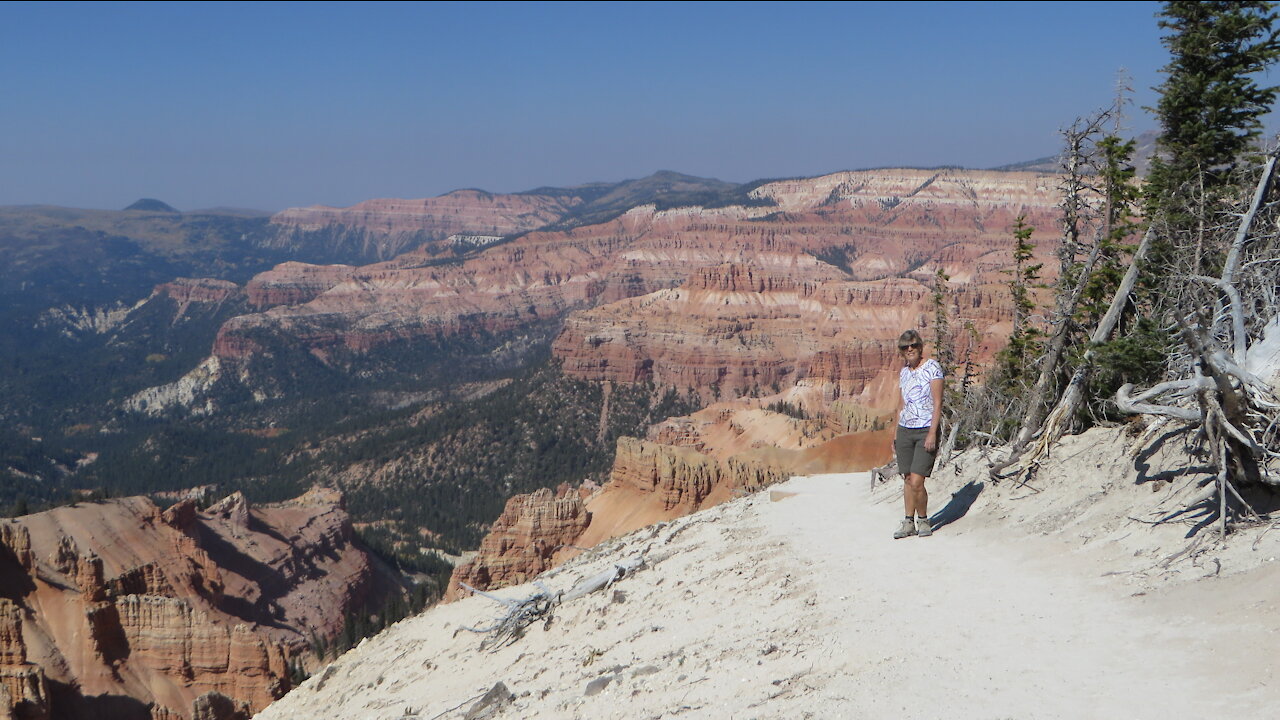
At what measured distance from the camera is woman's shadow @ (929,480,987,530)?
16.0 m

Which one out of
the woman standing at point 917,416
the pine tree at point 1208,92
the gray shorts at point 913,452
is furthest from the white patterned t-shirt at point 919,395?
the pine tree at point 1208,92

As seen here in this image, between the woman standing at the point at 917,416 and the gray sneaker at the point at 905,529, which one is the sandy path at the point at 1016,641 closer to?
the gray sneaker at the point at 905,529

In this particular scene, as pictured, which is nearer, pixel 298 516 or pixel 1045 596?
pixel 1045 596

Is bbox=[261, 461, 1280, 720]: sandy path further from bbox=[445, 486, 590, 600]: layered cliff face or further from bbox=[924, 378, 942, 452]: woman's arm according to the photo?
bbox=[445, 486, 590, 600]: layered cliff face

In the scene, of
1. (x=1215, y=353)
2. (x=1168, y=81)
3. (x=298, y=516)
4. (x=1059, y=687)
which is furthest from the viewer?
(x=298, y=516)

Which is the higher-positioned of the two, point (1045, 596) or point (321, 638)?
point (1045, 596)

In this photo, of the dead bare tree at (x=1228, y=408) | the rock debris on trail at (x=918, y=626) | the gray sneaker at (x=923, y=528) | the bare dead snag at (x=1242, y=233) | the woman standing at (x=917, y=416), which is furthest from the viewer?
the gray sneaker at (x=923, y=528)

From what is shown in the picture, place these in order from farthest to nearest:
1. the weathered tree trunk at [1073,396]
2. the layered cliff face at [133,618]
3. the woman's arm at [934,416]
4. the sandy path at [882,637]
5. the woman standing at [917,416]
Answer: the layered cliff face at [133,618]
the weathered tree trunk at [1073,396]
the woman standing at [917,416]
the woman's arm at [934,416]
the sandy path at [882,637]

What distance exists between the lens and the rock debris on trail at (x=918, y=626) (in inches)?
363

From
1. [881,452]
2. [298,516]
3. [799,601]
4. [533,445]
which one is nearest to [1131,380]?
[799,601]

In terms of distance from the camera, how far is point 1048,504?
14789 mm

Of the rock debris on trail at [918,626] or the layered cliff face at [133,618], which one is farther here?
the layered cliff face at [133,618]

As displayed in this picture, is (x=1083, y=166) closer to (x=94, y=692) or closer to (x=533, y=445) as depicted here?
(x=94, y=692)

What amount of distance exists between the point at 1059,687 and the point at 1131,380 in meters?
8.80
